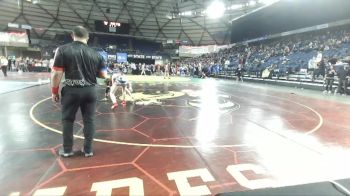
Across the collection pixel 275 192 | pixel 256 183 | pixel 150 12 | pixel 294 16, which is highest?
pixel 150 12

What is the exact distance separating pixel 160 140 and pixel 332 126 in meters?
4.35

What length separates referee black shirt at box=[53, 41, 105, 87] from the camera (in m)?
3.76

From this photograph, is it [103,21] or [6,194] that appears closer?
[6,194]

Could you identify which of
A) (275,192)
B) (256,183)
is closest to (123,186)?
(256,183)

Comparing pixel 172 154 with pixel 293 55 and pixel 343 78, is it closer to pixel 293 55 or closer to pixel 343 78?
pixel 343 78

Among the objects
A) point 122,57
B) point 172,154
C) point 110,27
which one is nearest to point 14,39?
point 110,27

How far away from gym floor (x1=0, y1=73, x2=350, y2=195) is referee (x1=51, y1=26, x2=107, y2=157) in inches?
15.8

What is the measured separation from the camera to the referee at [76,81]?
3.79 meters

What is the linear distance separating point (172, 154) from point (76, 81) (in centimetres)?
180

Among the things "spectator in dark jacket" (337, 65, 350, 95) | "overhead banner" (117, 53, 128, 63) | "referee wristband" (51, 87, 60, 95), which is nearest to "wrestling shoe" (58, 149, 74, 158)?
"referee wristband" (51, 87, 60, 95)

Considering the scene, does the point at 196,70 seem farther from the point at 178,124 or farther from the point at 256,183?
the point at 256,183

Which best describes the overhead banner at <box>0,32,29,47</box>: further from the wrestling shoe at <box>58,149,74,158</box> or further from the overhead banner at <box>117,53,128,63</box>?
the wrestling shoe at <box>58,149,74,158</box>

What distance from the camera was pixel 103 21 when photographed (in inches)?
1706

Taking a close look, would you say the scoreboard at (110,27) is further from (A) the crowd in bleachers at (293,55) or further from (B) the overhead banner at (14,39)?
(A) the crowd in bleachers at (293,55)
